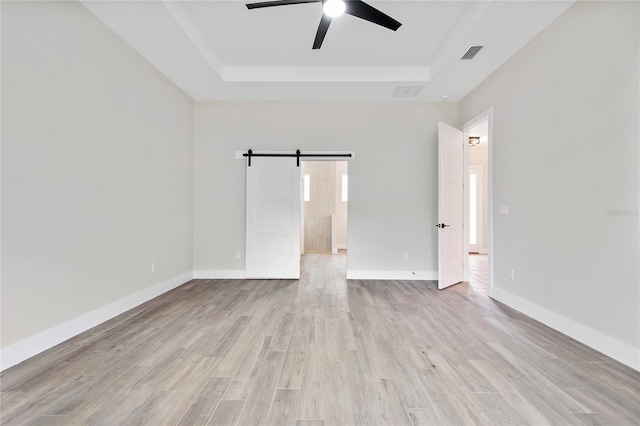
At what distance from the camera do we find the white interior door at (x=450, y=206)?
3.86m

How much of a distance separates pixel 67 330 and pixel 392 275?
3909 millimetres

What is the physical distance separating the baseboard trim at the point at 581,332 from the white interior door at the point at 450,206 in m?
0.86

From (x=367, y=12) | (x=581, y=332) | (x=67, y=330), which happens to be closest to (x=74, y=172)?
(x=67, y=330)

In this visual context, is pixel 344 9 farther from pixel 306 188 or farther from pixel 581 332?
pixel 306 188

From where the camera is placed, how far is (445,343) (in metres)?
2.23

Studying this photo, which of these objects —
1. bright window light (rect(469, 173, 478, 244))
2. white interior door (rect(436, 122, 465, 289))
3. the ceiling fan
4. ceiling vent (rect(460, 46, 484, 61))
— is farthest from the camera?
bright window light (rect(469, 173, 478, 244))

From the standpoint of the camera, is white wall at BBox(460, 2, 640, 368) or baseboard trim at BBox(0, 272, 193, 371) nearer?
baseboard trim at BBox(0, 272, 193, 371)

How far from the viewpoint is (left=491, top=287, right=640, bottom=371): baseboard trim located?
1.91 m

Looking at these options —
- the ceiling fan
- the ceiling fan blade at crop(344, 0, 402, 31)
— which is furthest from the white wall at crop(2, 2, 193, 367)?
the ceiling fan blade at crop(344, 0, 402, 31)

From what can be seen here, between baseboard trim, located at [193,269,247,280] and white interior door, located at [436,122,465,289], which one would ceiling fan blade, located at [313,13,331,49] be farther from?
baseboard trim, located at [193,269,247,280]

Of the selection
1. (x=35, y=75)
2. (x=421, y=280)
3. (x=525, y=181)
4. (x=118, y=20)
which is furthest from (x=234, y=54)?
(x=421, y=280)

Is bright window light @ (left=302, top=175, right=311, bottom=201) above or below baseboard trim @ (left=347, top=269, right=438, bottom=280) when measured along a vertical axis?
above

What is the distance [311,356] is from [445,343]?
112cm

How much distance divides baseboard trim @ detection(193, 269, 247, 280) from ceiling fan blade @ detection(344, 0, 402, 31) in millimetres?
3737
